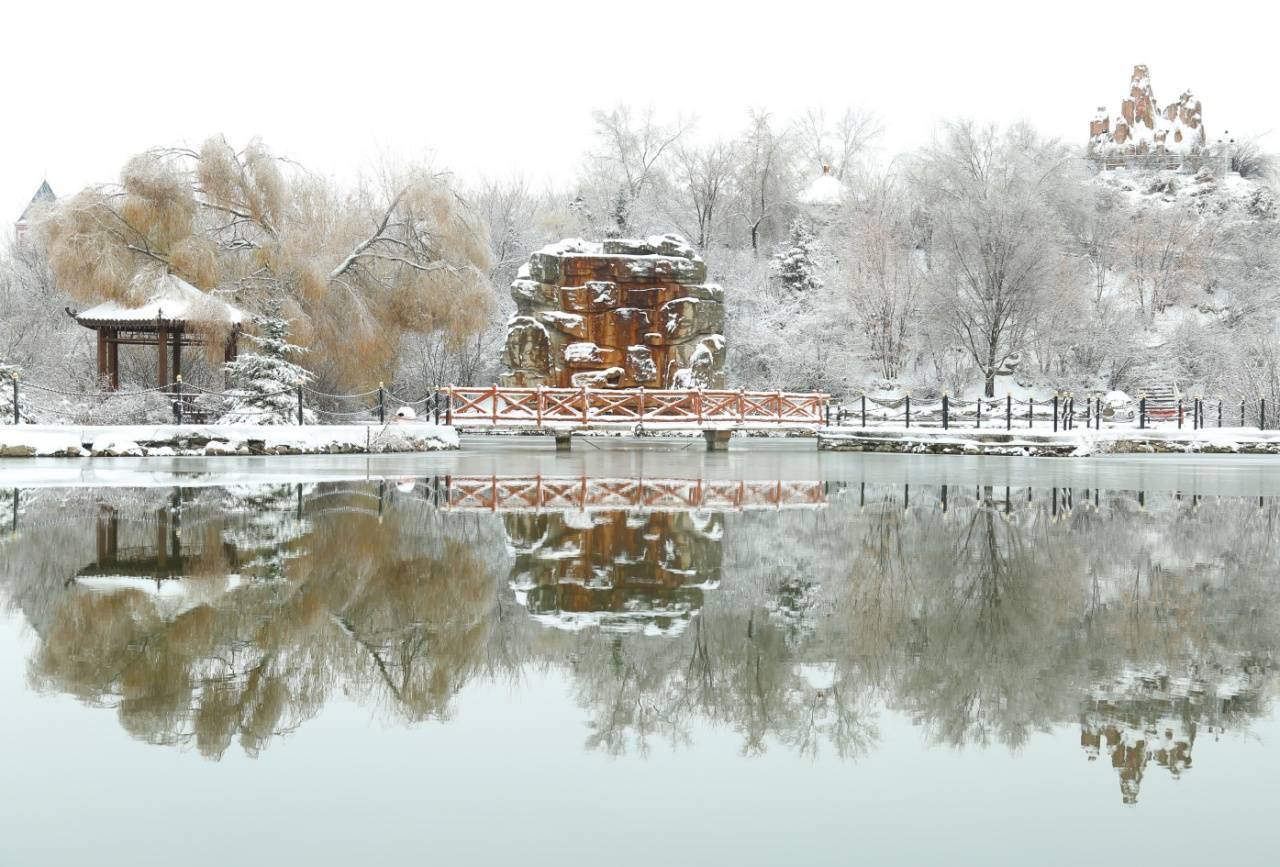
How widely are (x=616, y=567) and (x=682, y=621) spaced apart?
5.77 feet

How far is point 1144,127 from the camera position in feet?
255

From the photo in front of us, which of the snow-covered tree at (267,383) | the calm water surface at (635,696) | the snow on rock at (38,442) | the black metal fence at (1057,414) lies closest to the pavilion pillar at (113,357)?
the snow-covered tree at (267,383)

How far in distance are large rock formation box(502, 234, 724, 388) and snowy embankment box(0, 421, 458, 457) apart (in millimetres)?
14807

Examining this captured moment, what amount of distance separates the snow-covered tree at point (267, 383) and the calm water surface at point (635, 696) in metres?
17.8

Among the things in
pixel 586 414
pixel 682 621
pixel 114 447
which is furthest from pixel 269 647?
pixel 586 414

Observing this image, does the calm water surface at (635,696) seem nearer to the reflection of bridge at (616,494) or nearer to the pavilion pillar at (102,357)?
the reflection of bridge at (616,494)

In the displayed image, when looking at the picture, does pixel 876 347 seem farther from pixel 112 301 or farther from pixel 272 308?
pixel 112 301

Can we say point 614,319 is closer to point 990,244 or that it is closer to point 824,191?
point 990,244

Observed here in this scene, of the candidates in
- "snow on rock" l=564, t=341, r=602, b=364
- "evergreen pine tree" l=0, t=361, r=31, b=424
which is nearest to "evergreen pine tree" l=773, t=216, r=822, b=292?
"snow on rock" l=564, t=341, r=602, b=364

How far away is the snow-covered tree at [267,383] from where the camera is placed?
1025 inches

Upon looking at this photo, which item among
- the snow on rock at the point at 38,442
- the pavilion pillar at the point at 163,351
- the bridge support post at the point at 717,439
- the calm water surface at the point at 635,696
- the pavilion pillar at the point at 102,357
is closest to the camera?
the calm water surface at the point at 635,696

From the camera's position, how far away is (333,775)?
10.2 feet

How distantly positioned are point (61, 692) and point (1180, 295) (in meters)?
58.2

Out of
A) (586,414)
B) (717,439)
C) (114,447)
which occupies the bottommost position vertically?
(717,439)
